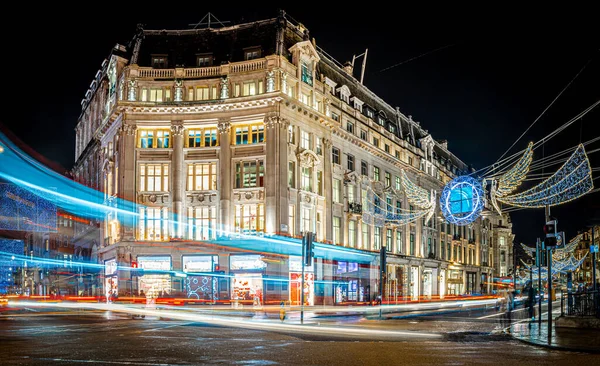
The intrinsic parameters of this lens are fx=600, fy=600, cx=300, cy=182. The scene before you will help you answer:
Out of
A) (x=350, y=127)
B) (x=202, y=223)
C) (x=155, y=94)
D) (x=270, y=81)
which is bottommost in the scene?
(x=202, y=223)

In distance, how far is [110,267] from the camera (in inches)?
1989

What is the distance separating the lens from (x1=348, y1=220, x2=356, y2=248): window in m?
56.0

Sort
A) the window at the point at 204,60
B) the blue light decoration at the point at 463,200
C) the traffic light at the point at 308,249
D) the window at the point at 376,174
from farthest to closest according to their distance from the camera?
the window at the point at 376,174 < the window at the point at 204,60 < the traffic light at the point at 308,249 < the blue light decoration at the point at 463,200

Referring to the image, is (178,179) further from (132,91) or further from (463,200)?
(463,200)

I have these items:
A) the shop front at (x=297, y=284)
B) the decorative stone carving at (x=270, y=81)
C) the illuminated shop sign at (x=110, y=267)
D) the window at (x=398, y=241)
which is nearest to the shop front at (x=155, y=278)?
the illuminated shop sign at (x=110, y=267)

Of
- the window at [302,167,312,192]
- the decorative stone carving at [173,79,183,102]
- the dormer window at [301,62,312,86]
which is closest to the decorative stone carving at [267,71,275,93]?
the dormer window at [301,62,312,86]

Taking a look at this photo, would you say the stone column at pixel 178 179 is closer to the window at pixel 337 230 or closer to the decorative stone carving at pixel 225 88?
the decorative stone carving at pixel 225 88

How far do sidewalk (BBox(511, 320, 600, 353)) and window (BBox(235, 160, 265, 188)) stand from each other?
2633 centimetres

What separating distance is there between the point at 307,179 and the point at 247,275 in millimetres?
9667

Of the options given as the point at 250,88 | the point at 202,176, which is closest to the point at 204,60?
the point at 250,88

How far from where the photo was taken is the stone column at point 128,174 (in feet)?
153

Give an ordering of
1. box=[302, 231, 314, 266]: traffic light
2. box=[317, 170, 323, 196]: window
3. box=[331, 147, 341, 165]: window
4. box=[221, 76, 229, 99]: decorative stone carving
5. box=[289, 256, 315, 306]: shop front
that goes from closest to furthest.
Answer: box=[302, 231, 314, 266]: traffic light < box=[289, 256, 315, 306]: shop front < box=[221, 76, 229, 99]: decorative stone carving < box=[317, 170, 323, 196]: window < box=[331, 147, 341, 165]: window

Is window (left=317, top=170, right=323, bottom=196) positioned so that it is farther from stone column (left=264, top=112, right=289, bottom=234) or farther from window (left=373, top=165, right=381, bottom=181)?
window (left=373, top=165, right=381, bottom=181)

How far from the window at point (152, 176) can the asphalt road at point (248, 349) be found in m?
26.4
